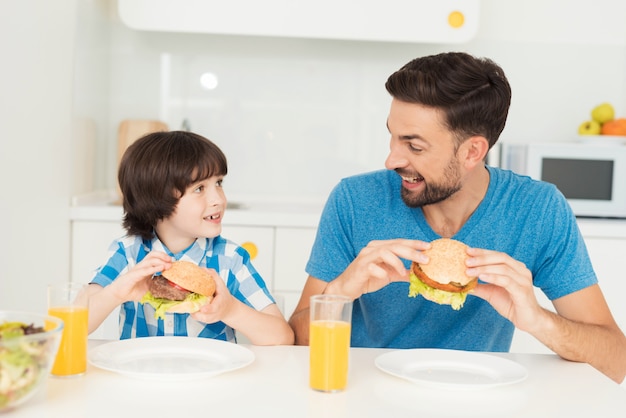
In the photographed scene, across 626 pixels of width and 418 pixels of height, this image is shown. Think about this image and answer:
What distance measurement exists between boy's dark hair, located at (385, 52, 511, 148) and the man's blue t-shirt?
15 centimetres

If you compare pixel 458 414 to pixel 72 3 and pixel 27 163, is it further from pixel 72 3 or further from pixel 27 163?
pixel 72 3

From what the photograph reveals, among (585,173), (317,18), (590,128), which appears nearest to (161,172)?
(317,18)

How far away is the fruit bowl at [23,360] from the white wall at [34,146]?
4.08 ft

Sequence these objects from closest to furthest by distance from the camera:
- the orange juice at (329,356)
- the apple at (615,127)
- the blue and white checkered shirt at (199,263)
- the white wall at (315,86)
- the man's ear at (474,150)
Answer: the orange juice at (329,356) → the blue and white checkered shirt at (199,263) → the man's ear at (474,150) → the apple at (615,127) → the white wall at (315,86)

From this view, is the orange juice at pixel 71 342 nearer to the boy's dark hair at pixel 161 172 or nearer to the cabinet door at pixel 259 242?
the boy's dark hair at pixel 161 172

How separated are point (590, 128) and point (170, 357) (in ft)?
7.81

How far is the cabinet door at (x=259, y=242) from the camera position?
2695 millimetres

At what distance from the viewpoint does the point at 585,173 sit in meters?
2.90

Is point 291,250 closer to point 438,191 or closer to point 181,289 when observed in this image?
point 438,191

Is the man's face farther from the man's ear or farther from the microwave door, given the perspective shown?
the microwave door

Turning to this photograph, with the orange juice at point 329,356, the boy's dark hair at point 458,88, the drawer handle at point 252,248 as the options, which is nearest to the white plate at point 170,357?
the orange juice at point 329,356

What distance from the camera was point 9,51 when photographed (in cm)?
213

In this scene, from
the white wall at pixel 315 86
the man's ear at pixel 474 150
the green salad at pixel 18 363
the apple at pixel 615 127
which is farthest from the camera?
the white wall at pixel 315 86

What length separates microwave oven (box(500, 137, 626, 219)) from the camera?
2877 millimetres
